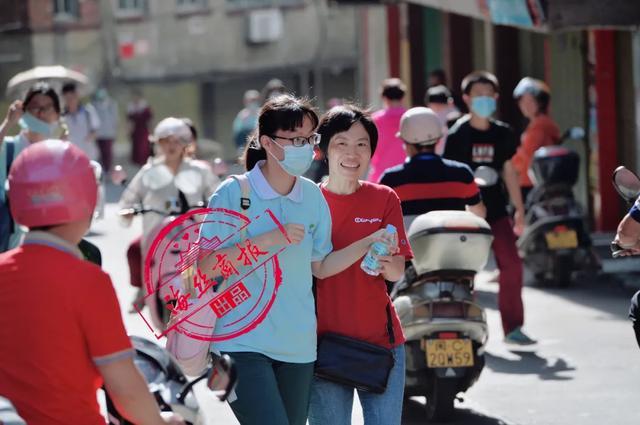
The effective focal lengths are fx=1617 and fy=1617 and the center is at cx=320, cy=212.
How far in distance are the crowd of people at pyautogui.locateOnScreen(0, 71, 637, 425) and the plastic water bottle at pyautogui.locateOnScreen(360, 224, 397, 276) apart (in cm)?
3

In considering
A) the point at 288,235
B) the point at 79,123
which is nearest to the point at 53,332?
the point at 288,235

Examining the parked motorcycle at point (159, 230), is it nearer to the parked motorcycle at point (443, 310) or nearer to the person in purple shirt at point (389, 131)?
the person in purple shirt at point (389, 131)

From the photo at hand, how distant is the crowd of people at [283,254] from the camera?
4.25 meters

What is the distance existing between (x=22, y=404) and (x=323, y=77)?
41.1 metres

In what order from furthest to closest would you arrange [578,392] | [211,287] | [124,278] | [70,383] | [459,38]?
[459,38] → [124,278] → [578,392] → [211,287] → [70,383]

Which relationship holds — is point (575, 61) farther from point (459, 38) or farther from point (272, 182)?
point (272, 182)

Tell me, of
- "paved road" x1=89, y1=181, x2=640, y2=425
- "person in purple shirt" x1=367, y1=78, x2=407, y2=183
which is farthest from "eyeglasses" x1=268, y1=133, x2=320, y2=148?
"person in purple shirt" x1=367, y1=78, x2=407, y2=183

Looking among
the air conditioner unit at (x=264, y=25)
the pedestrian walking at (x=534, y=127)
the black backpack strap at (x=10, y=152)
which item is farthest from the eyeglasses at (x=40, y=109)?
the air conditioner unit at (x=264, y=25)

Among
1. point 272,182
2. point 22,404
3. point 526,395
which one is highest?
point 272,182

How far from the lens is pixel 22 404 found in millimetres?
4266

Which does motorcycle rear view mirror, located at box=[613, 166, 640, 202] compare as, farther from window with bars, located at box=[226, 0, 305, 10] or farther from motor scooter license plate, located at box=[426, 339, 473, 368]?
window with bars, located at box=[226, 0, 305, 10]

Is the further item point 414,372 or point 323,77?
point 323,77

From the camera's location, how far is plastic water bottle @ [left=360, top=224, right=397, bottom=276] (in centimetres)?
604

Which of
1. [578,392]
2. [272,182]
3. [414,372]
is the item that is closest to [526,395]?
[578,392]
